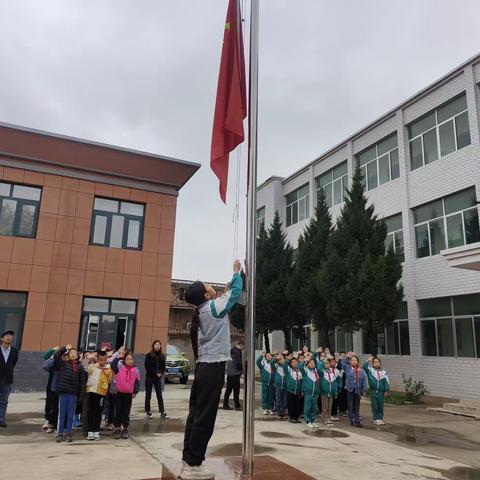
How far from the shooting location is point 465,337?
1521 centimetres

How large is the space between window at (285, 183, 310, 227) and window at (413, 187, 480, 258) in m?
9.03

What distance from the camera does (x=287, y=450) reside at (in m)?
6.75

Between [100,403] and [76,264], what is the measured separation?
845 centimetres

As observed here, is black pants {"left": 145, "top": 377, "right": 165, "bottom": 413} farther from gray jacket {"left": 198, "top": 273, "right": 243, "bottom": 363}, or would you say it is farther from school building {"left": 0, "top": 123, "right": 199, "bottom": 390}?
school building {"left": 0, "top": 123, "right": 199, "bottom": 390}

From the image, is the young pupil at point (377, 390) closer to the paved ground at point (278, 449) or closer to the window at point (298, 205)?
the paved ground at point (278, 449)

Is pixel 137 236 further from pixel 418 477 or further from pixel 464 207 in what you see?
pixel 418 477

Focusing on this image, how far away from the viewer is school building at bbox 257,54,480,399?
1527cm

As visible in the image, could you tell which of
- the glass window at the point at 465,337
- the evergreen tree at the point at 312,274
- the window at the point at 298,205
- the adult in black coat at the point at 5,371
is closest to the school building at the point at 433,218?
the glass window at the point at 465,337

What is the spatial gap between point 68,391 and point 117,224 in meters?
9.79

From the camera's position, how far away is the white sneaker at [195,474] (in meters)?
3.83

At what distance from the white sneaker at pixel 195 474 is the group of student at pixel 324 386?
5.61 meters

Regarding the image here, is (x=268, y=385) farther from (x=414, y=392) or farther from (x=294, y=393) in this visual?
(x=414, y=392)

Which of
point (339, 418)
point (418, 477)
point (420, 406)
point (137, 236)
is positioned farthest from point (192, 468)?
point (137, 236)

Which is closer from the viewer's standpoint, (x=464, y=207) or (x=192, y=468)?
(x=192, y=468)
